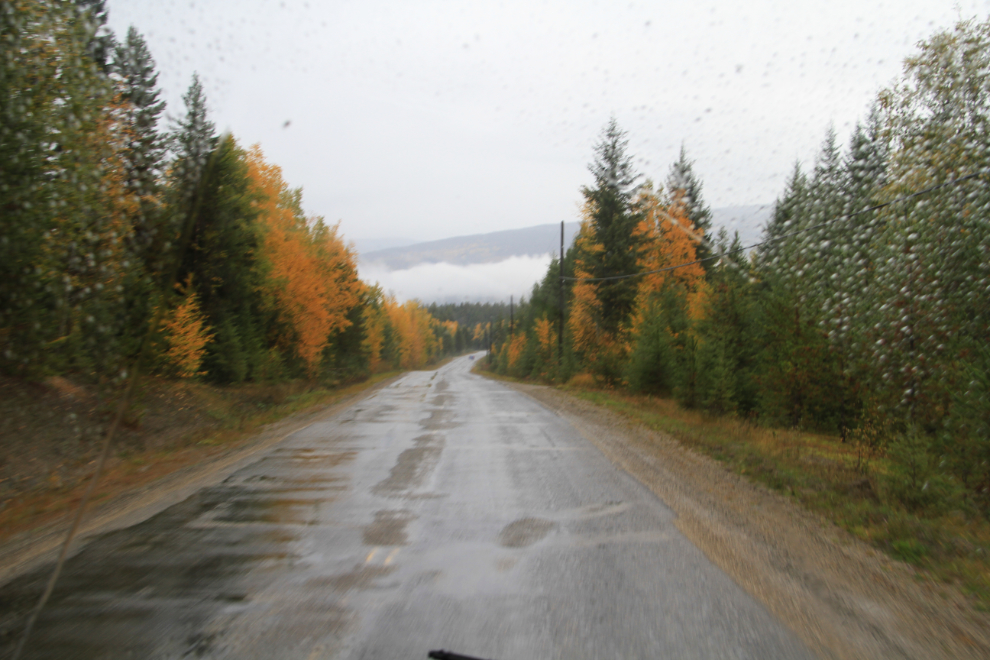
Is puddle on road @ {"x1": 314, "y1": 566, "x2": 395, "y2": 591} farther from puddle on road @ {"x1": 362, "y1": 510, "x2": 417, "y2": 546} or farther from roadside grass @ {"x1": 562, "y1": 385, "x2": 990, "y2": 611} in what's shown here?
roadside grass @ {"x1": 562, "y1": 385, "x2": 990, "y2": 611}

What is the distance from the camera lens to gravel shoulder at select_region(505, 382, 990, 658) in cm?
434

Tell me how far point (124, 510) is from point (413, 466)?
13.9 feet

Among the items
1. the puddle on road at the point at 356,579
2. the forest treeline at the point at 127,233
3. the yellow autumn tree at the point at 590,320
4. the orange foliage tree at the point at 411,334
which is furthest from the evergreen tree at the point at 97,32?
the orange foliage tree at the point at 411,334

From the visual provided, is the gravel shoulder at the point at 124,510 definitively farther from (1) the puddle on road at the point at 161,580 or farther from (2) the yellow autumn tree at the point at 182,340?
(2) the yellow autumn tree at the point at 182,340

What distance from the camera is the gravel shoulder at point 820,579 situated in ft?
14.2

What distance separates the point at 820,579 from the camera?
18.2ft

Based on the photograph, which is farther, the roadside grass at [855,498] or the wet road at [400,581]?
the roadside grass at [855,498]

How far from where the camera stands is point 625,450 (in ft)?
42.0

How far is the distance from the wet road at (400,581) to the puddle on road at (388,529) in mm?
24

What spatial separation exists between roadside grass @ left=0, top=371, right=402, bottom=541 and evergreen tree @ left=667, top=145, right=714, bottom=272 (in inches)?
956

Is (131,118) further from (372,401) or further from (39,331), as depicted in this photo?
(372,401)

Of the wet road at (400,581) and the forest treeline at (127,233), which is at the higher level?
the forest treeline at (127,233)

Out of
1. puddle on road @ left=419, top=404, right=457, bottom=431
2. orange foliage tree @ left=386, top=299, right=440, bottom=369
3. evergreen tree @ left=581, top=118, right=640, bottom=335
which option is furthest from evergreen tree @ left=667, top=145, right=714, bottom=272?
orange foliage tree @ left=386, top=299, right=440, bottom=369

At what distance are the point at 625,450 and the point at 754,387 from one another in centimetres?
1231
